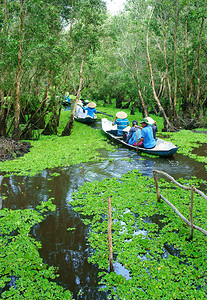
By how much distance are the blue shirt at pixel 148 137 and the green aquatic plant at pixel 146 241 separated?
3.71 m

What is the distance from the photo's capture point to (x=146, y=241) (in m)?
5.33

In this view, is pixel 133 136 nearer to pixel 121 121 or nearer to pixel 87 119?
pixel 121 121

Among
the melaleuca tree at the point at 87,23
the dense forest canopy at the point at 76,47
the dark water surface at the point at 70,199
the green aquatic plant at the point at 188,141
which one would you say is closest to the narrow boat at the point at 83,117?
the dense forest canopy at the point at 76,47

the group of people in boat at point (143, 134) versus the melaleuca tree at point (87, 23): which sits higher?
the melaleuca tree at point (87, 23)

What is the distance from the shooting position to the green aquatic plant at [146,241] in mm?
4191

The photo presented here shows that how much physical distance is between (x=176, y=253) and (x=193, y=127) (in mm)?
14967

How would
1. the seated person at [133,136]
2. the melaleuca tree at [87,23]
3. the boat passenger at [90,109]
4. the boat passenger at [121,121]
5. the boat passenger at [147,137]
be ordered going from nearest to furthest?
the boat passenger at [147,137] < the seated person at [133,136] < the melaleuca tree at [87,23] < the boat passenger at [121,121] < the boat passenger at [90,109]

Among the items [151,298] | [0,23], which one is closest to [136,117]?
[0,23]

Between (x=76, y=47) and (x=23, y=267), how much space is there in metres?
13.1

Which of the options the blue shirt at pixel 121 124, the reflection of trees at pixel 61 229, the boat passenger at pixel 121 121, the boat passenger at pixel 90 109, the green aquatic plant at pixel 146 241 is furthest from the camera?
the boat passenger at pixel 90 109

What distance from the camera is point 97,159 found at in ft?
36.3

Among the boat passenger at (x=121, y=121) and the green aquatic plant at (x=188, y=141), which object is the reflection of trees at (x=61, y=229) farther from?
the boat passenger at (x=121, y=121)

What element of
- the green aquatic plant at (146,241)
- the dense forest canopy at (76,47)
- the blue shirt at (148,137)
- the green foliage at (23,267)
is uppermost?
the dense forest canopy at (76,47)

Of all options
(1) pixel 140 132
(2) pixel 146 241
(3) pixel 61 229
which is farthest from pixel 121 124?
(2) pixel 146 241
